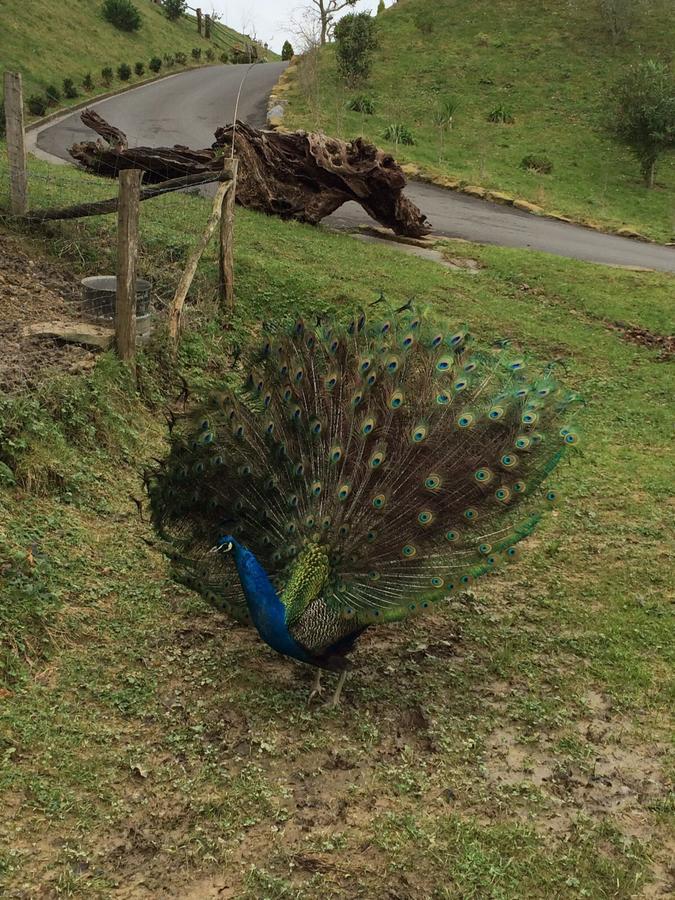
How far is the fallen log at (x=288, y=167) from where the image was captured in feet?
49.4

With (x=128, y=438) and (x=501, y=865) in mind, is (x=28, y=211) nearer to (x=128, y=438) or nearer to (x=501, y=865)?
(x=128, y=438)

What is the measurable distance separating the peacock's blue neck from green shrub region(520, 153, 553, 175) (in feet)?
83.2

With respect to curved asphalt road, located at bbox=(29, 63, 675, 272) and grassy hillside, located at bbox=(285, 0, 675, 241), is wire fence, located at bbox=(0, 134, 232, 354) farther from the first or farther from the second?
grassy hillside, located at bbox=(285, 0, 675, 241)

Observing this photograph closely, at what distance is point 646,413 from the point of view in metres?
10.2

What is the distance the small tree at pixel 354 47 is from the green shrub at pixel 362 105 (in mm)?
3379

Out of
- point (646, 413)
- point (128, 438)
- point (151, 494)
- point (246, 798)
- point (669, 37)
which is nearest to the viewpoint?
point (246, 798)

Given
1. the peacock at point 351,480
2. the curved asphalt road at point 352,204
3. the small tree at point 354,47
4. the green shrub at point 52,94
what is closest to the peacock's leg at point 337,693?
the peacock at point 351,480

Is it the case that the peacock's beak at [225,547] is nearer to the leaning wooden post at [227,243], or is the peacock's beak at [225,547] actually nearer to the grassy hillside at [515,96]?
the leaning wooden post at [227,243]

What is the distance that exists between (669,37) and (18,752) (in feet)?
144

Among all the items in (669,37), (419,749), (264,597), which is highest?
(669,37)

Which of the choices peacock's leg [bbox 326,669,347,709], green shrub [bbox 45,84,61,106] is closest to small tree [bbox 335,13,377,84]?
green shrub [bbox 45,84,61,106]

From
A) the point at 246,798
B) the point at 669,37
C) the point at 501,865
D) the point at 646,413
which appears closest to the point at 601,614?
the point at 501,865

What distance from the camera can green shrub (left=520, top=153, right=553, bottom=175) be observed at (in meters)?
26.6

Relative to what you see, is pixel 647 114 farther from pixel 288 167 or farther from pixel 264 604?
pixel 264 604
